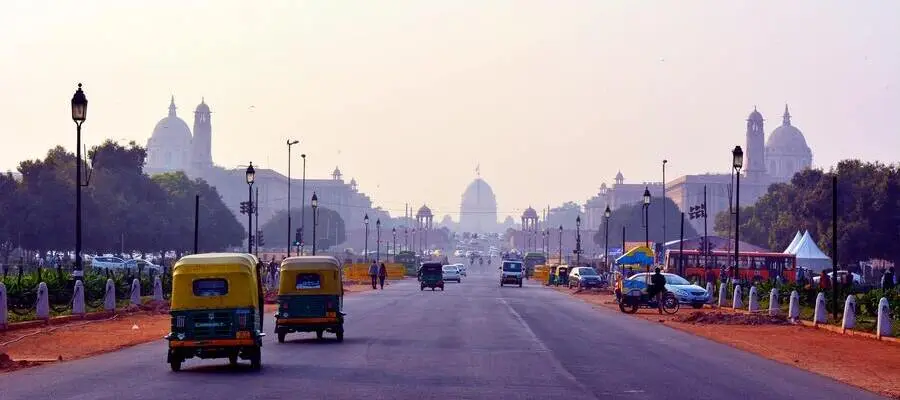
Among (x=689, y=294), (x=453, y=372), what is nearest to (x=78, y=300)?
(x=453, y=372)

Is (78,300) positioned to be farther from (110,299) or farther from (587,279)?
(587,279)

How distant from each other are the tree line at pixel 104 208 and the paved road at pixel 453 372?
194 ft

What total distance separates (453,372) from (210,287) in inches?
157

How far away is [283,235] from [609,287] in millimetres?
120791

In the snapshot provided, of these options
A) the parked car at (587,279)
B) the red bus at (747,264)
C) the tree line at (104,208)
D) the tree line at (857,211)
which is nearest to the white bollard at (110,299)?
the parked car at (587,279)

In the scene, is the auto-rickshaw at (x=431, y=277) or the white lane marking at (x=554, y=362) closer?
the white lane marking at (x=554, y=362)

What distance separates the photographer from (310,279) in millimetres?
28219

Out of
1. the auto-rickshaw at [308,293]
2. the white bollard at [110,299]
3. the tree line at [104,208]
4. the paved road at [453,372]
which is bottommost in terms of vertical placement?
the paved road at [453,372]

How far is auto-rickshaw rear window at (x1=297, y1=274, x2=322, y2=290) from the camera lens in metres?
28.2

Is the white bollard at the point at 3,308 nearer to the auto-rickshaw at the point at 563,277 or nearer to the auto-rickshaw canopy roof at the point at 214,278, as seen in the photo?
the auto-rickshaw canopy roof at the point at 214,278

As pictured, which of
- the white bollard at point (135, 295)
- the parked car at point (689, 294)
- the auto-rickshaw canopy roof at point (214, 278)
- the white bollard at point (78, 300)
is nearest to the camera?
the auto-rickshaw canopy roof at point (214, 278)

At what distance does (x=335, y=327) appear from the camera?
28.7 meters

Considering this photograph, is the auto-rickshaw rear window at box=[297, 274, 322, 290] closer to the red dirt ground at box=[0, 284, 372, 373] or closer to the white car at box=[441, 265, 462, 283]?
the red dirt ground at box=[0, 284, 372, 373]

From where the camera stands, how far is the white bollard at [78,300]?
1484 inches
